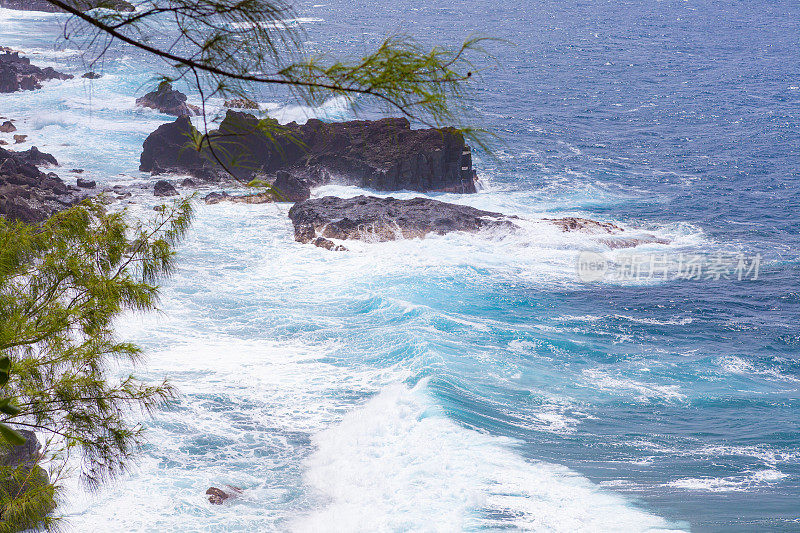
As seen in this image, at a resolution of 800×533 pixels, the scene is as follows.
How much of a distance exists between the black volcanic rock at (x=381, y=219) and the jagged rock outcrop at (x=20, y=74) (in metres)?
29.3

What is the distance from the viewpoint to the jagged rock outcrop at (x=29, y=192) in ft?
68.4

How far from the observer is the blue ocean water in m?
11.1

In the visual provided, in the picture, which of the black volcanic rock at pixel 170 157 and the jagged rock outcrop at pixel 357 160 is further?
the black volcanic rock at pixel 170 157

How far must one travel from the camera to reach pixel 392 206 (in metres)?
25.4

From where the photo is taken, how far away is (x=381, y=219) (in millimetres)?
24406

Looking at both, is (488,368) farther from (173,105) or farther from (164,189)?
(173,105)

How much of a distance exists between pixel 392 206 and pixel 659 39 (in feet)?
202

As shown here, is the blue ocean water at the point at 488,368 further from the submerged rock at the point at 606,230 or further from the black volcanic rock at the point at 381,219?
the black volcanic rock at the point at 381,219

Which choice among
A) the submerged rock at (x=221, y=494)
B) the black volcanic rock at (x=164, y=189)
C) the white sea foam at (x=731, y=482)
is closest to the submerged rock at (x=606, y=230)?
the white sea foam at (x=731, y=482)

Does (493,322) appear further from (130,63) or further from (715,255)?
(130,63)

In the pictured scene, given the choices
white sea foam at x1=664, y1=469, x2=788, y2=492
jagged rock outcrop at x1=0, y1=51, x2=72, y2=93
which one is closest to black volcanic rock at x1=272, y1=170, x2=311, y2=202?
white sea foam at x1=664, y1=469, x2=788, y2=492

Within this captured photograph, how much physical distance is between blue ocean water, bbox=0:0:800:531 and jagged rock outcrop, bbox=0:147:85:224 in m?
4.13

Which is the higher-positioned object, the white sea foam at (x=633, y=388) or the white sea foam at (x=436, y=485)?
the white sea foam at (x=633, y=388)

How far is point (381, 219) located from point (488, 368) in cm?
992
